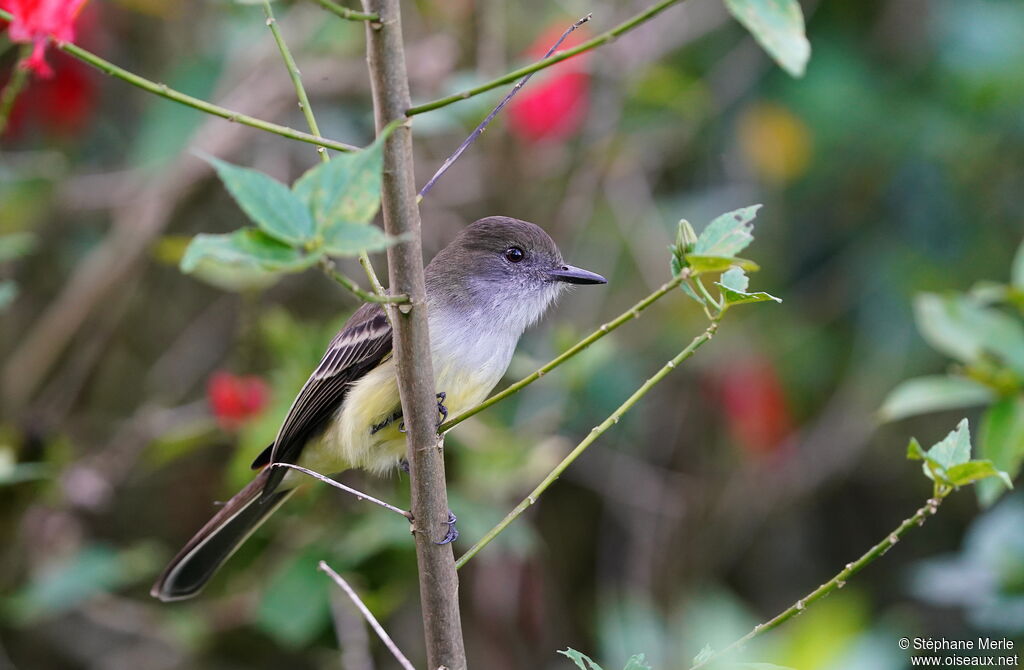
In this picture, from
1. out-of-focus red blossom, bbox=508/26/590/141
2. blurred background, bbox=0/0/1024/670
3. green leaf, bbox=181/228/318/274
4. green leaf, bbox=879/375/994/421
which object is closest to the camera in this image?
green leaf, bbox=181/228/318/274

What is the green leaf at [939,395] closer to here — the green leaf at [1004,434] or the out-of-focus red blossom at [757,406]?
the green leaf at [1004,434]

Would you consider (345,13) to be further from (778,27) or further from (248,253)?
(778,27)

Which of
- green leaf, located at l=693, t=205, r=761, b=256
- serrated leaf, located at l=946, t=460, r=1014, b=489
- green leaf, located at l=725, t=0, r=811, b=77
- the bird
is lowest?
serrated leaf, located at l=946, t=460, r=1014, b=489

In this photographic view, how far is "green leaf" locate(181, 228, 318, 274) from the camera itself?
1245mm

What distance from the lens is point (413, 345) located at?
1.71 meters

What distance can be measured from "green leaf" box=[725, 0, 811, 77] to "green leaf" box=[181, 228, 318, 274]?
1.89 feet

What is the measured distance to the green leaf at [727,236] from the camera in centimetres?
158

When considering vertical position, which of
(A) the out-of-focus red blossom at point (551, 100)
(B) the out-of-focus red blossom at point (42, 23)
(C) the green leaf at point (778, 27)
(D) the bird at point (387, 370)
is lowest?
(C) the green leaf at point (778, 27)

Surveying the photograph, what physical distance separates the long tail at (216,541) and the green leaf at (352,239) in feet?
5.59

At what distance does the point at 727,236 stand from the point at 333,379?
5.52 ft

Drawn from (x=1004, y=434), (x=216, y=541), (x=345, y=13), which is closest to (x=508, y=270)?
(x=216, y=541)

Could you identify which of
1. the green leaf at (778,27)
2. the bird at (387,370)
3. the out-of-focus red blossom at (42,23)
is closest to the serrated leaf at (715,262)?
the green leaf at (778,27)

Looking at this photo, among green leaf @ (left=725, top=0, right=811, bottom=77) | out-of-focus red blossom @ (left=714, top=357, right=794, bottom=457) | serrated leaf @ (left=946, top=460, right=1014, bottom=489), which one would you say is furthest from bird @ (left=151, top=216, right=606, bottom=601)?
out-of-focus red blossom @ (left=714, top=357, right=794, bottom=457)

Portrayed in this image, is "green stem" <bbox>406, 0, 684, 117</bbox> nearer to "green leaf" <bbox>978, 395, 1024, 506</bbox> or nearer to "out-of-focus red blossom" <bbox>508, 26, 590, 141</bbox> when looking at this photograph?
"green leaf" <bbox>978, 395, 1024, 506</bbox>
